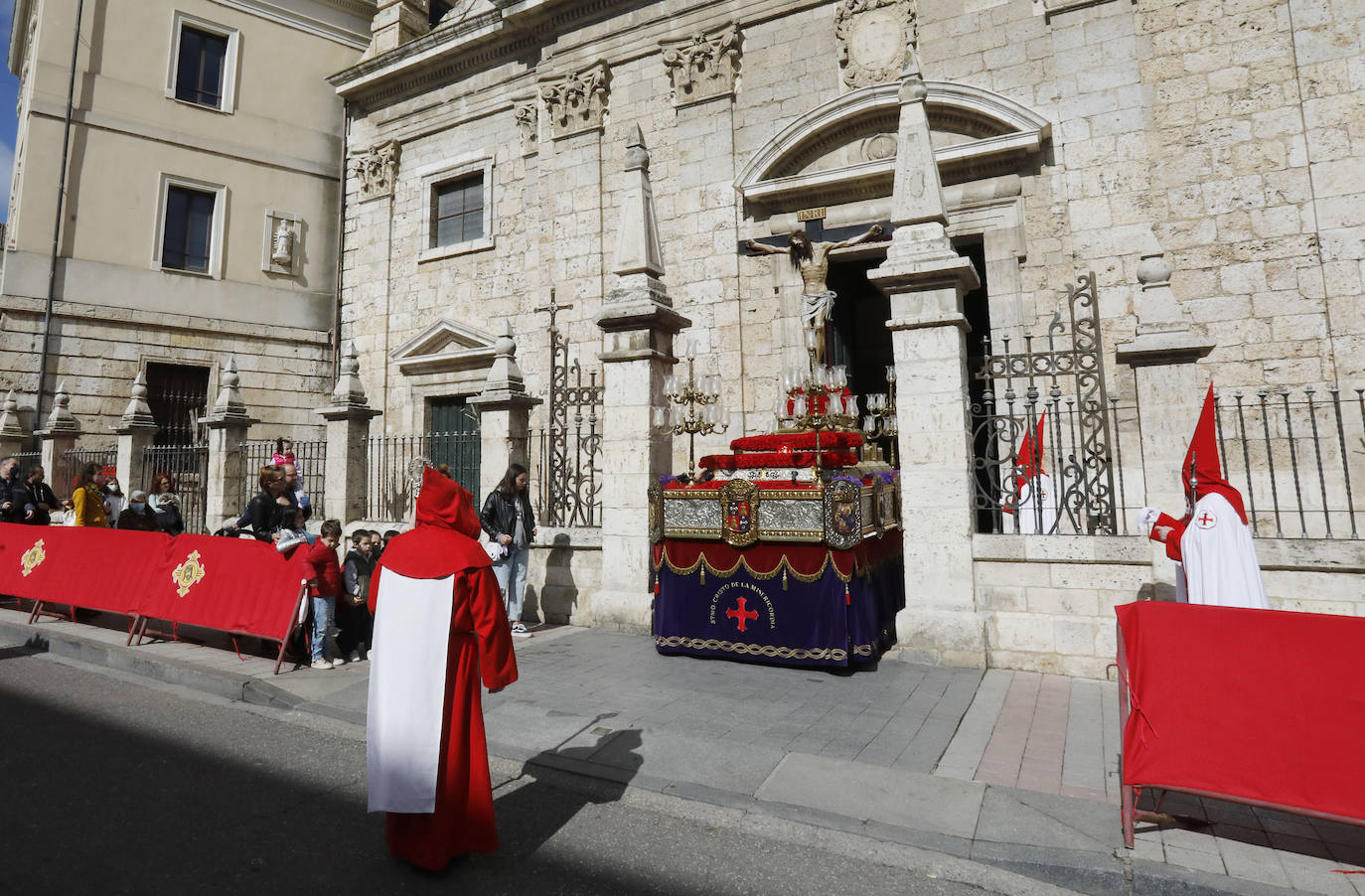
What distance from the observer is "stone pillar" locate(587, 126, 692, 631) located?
300 inches

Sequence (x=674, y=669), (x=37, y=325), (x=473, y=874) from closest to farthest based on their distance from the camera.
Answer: (x=473, y=874) < (x=674, y=669) < (x=37, y=325)

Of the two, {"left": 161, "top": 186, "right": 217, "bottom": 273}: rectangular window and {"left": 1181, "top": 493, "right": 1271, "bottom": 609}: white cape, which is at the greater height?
{"left": 161, "top": 186, "right": 217, "bottom": 273}: rectangular window

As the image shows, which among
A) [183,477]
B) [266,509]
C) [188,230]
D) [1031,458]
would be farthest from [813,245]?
[188,230]

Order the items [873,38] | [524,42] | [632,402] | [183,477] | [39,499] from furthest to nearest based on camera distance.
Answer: [524,42]
[183,477]
[873,38]
[39,499]
[632,402]

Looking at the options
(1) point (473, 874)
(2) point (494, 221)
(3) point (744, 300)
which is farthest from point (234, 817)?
(2) point (494, 221)

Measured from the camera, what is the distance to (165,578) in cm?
718

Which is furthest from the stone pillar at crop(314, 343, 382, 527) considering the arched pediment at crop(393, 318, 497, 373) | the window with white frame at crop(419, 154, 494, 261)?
the window with white frame at crop(419, 154, 494, 261)

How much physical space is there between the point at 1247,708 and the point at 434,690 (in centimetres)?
361

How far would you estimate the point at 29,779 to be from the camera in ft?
13.0

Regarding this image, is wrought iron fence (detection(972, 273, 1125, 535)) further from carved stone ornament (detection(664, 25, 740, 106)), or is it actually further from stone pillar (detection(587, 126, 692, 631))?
carved stone ornament (detection(664, 25, 740, 106))

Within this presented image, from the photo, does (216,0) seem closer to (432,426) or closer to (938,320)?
(432,426)

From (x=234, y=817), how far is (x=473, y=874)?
4.69 feet

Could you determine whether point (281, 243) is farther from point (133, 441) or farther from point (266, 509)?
point (266, 509)

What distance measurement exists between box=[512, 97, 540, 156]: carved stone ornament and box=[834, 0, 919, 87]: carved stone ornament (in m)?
6.07
